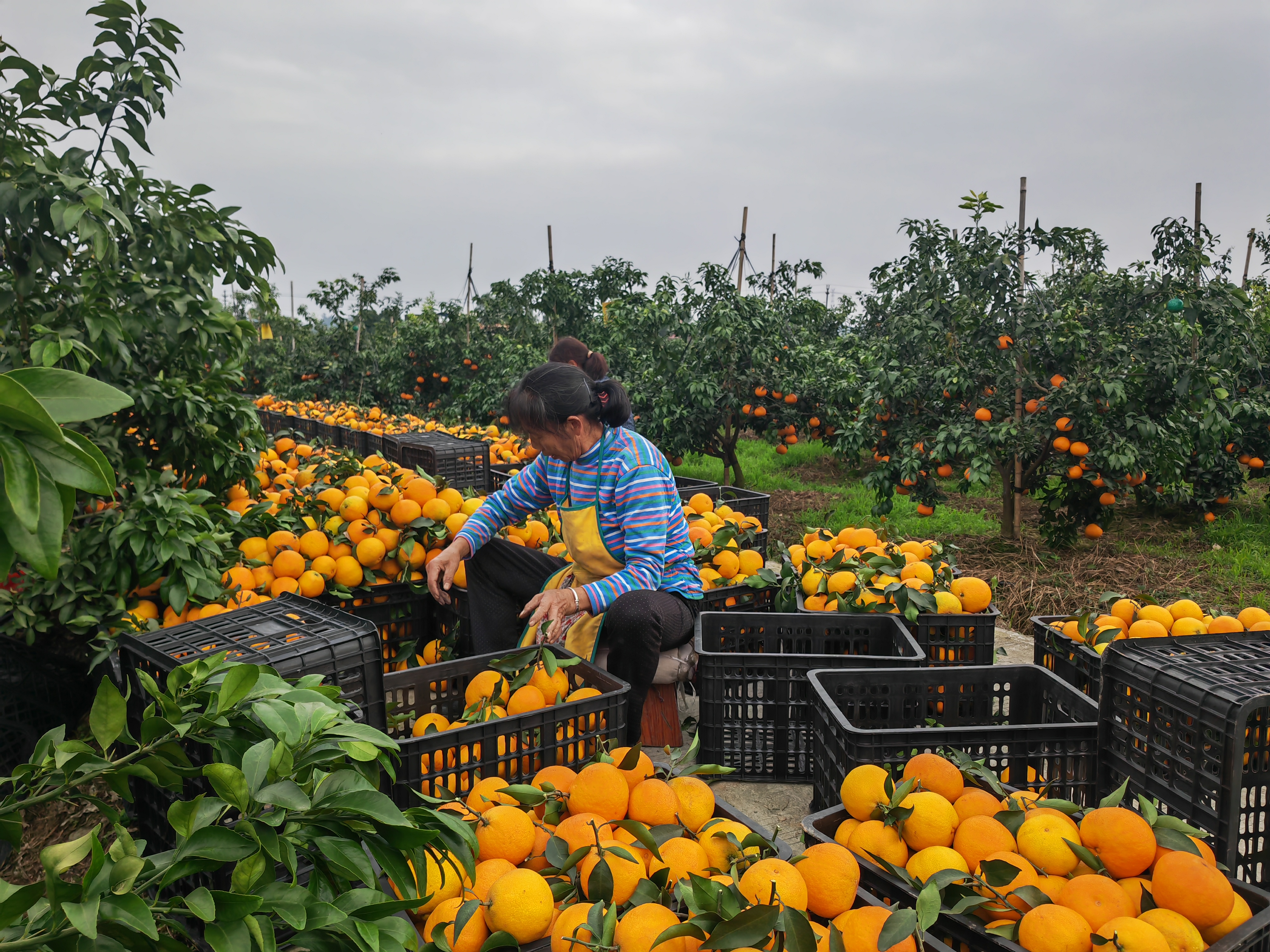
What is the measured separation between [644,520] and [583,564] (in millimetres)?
A: 319

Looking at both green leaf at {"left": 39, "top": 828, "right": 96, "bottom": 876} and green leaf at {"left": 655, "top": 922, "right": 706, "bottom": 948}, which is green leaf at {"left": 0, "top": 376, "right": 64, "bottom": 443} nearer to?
green leaf at {"left": 39, "top": 828, "right": 96, "bottom": 876}

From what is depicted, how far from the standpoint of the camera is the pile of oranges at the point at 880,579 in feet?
8.79

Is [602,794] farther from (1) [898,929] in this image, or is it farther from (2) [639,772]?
(1) [898,929]

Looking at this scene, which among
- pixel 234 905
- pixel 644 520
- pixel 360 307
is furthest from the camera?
pixel 360 307

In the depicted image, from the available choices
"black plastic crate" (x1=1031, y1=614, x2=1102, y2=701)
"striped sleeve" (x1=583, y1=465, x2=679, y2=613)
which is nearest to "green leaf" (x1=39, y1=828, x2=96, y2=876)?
"striped sleeve" (x1=583, y1=465, x2=679, y2=613)

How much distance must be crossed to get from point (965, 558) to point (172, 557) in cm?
484

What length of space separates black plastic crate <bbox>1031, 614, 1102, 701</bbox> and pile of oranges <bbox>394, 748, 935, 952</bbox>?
3.83 feet

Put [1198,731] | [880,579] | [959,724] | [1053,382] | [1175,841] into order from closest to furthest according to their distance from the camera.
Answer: [1175,841]
[1198,731]
[959,724]
[880,579]
[1053,382]

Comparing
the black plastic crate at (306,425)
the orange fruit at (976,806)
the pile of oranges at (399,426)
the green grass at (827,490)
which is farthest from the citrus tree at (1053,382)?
the black plastic crate at (306,425)

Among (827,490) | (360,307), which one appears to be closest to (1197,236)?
(827,490)

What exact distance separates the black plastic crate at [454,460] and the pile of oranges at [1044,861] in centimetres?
403

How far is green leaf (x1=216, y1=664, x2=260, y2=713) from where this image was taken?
0.84 meters

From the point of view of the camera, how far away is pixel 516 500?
119 inches

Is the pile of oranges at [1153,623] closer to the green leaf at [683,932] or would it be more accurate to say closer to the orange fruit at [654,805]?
the orange fruit at [654,805]
